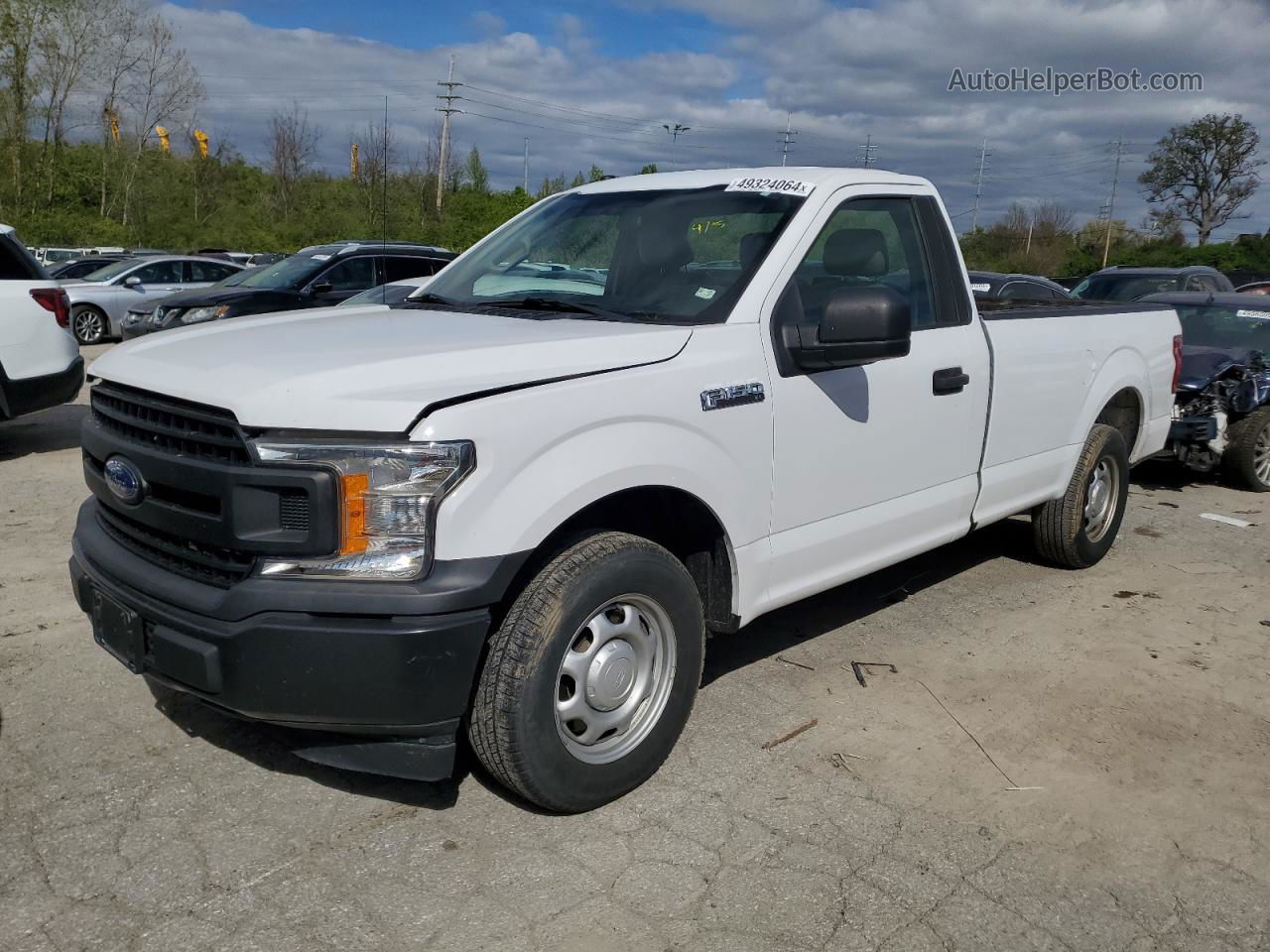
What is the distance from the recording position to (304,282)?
44.2 ft

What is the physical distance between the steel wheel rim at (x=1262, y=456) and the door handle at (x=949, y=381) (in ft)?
17.9

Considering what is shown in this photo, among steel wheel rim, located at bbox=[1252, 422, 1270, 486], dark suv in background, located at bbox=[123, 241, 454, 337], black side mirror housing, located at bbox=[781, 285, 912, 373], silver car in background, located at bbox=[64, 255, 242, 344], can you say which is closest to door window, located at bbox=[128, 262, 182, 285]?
silver car in background, located at bbox=[64, 255, 242, 344]

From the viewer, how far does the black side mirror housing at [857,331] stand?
11.6ft

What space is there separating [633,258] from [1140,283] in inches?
463

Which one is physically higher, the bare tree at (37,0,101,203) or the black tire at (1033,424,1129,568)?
the bare tree at (37,0,101,203)

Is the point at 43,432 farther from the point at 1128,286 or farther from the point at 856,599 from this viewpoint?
the point at 1128,286

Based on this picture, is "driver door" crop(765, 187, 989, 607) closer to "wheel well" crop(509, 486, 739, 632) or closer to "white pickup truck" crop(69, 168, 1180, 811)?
"white pickup truck" crop(69, 168, 1180, 811)

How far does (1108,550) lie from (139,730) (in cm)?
541

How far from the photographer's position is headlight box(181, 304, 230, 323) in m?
13.0

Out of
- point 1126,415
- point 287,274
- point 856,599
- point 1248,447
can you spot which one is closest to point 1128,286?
point 1248,447

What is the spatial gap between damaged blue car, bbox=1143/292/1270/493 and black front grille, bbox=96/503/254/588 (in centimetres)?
725

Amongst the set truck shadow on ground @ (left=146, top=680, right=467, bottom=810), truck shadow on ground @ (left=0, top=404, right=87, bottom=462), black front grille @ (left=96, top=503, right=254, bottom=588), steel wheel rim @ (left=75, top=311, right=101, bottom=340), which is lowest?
truck shadow on ground @ (left=146, top=680, right=467, bottom=810)

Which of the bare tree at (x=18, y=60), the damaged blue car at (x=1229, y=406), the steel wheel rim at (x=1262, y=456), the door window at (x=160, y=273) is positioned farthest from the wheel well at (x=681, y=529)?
the bare tree at (x=18, y=60)

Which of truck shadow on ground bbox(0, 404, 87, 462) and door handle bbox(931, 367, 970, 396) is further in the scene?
truck shadow on ground bbox(0, 404, 87, 462)
